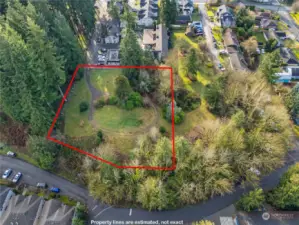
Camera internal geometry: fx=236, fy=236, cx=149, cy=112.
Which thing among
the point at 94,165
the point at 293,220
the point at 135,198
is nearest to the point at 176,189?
the point at 135,198

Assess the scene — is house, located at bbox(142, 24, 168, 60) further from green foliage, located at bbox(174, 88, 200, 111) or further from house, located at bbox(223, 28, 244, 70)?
house, located at bbox(223, 28, 244, 70)

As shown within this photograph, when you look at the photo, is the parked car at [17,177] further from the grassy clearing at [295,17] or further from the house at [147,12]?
the grassy clearing at [295,17]

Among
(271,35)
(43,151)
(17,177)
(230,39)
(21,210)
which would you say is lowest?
(17,177)

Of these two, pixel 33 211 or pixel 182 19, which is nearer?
pixel 33 211

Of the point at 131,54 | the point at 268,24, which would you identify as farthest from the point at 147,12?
the point at 268,24

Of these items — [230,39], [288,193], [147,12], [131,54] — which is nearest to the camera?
[288,193]

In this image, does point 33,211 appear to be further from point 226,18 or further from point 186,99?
point 226,18

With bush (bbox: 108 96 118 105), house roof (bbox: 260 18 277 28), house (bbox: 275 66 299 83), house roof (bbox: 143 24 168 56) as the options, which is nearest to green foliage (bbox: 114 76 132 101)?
bush (bbox: 108 96 118 105)
